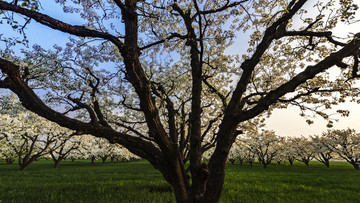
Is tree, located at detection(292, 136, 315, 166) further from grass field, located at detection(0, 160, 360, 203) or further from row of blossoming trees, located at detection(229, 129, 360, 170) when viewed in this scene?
grass field, located at detection(0, 160, 360, 203)

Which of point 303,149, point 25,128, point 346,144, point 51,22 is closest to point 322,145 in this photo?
point 346,144

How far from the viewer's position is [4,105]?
68.6ft

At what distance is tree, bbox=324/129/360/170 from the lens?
33944 millimetres

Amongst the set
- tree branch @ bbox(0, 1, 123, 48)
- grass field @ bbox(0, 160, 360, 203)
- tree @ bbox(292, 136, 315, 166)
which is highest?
tree branch @ bbox(0, 1, 123, 48)

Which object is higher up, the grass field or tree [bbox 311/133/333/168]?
tree [bbox 311/133/333/168]

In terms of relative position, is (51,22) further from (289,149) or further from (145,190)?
(289,149)

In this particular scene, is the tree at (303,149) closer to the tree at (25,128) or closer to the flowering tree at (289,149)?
the flowering tree at (289,149)

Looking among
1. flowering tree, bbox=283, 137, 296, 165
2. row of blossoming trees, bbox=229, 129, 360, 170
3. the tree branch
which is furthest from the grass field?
flowering tree, bbox=283, 137, 296, 165

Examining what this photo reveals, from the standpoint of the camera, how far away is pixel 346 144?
1428 inches

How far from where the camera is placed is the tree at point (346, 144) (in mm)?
33944

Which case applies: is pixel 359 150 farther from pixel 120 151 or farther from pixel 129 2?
pixel 120 151

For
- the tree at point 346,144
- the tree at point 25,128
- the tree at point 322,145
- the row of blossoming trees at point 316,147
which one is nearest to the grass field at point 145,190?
the tree at point 25,128

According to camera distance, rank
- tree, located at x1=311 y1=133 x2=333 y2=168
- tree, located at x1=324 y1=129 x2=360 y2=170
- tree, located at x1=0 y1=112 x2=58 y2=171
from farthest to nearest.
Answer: tree, located at x1=311 y1=133 x2=333 y2=168, tree, located at x1=324 y1=129 x2=360 y2=170, tree, located at x1=0 y1=112 x2=58 y2=171

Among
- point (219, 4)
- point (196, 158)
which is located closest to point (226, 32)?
point (219, 4)
